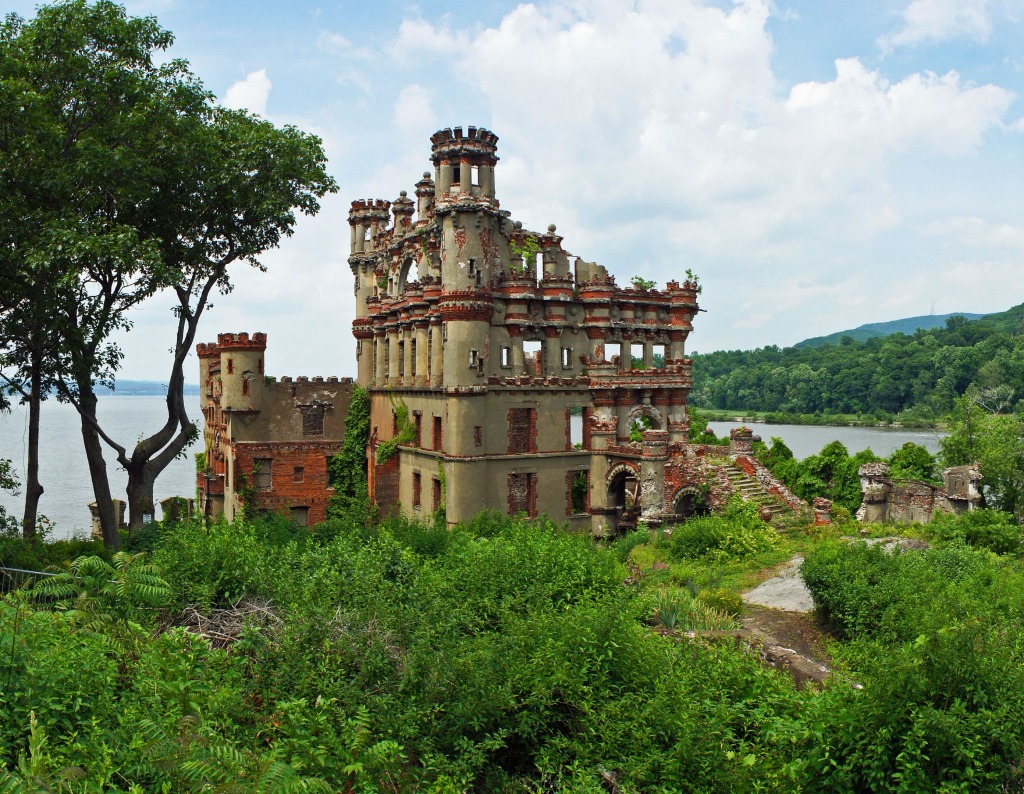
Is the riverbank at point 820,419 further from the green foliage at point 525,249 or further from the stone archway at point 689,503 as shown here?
the green foliage at point 525,249

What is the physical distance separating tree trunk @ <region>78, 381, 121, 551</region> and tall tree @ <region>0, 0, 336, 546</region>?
0.13 ft

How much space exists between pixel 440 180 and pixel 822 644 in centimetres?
2194

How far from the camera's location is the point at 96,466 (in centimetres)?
2169

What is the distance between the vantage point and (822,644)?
15.8 m

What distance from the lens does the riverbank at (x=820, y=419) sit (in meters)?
102

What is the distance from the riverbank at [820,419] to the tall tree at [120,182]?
269 ft

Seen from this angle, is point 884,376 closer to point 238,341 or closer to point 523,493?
point 523,493

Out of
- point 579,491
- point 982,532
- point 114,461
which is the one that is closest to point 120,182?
point 579,491

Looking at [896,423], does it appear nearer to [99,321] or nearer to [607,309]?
[607,309]

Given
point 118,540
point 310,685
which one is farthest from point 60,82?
point 310,685

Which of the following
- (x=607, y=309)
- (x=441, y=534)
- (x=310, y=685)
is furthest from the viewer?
(x=607, y=309)

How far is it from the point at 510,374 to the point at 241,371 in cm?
1164

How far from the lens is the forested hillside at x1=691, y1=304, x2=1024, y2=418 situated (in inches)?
3925

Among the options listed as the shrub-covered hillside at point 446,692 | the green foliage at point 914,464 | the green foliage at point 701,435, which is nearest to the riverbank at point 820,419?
the green foliage at point 701,435
